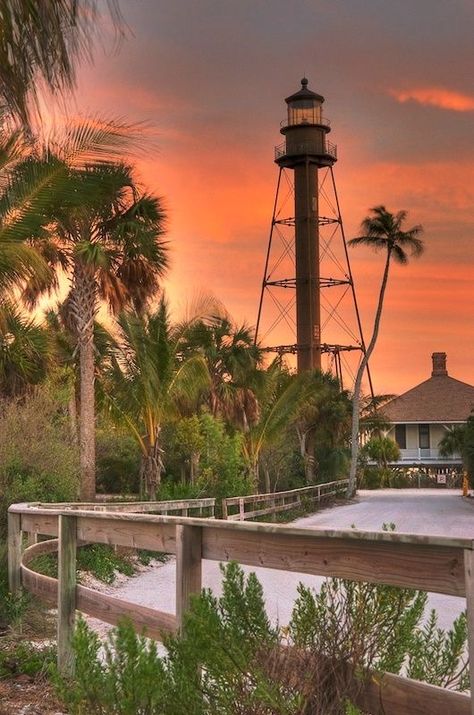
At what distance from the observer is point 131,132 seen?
1566cm

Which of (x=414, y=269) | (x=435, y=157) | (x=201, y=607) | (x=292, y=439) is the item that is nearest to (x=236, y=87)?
(x=435, y=157)

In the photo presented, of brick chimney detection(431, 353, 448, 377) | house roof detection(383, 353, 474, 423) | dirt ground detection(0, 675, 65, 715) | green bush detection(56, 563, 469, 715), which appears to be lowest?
dirt ground detection(0, 675, 65, 715)

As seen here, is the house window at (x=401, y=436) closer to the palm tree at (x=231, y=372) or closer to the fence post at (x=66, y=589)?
the palm tree at (x=231, y=372)

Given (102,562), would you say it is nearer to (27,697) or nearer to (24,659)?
(24,659)

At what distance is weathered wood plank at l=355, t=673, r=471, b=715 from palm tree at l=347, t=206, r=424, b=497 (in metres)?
47.4

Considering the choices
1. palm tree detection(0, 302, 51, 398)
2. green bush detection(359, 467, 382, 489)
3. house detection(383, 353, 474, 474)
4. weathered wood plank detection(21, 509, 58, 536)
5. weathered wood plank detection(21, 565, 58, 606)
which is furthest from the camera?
house detection(383, 353, 474, 474)

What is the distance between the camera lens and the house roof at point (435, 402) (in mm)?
82875

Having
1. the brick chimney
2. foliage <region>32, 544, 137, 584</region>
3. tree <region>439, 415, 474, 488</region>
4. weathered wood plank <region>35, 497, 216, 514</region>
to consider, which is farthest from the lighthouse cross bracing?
foliage <region>32, 544, 137, 584</region>

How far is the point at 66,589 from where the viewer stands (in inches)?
284

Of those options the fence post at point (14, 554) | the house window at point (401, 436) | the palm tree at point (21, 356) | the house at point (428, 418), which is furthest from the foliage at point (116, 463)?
the house window at point (401, 436)

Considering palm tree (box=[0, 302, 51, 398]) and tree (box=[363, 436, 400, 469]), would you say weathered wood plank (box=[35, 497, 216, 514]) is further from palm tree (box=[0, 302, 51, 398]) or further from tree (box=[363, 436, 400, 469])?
tree (box=[363, 436, 400, 469])

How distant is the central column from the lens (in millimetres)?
60312

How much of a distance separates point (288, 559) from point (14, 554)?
17.6ft

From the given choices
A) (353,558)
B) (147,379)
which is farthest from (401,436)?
(353,558)
